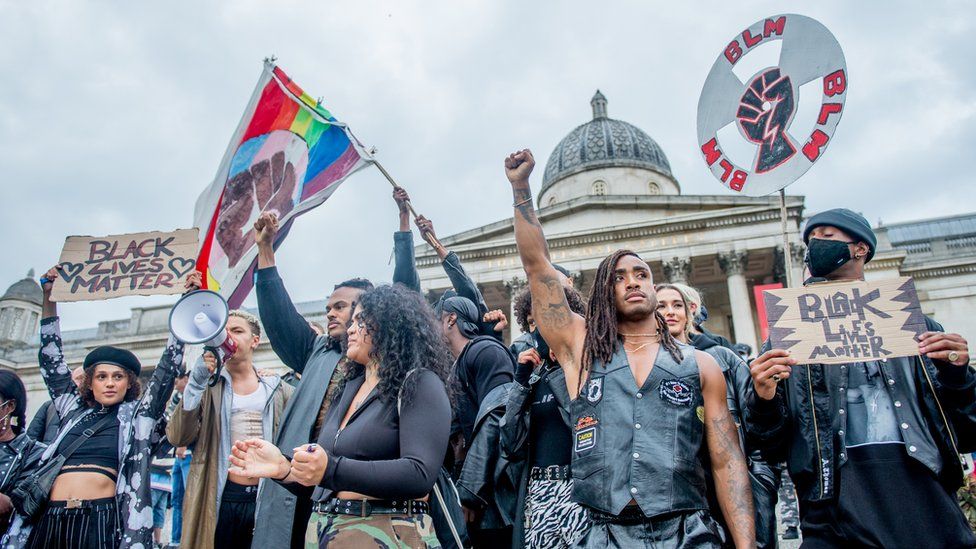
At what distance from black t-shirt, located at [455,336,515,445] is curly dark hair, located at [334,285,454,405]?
2.29 feet

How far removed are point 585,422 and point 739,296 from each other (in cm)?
2378

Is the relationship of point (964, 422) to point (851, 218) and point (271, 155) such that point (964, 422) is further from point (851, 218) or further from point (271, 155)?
point (271, 155)

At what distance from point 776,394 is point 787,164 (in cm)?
A: 163

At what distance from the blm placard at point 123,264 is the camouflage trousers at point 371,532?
273cm

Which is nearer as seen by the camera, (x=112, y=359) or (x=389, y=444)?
(x=389, y=444)

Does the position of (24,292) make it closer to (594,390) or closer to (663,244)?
(663,244)

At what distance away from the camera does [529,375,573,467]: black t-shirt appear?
338cm

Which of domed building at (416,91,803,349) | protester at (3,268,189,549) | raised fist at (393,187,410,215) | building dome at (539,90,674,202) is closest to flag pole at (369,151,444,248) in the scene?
raised fist at (393,187,410,215)

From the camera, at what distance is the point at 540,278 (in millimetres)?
3160

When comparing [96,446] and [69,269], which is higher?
[69,269]

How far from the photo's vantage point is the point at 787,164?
13.0 feet

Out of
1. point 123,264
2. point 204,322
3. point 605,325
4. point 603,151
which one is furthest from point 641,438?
point 603,151

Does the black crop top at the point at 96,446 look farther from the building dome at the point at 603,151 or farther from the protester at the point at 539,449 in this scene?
the building dome at the point at 603,151

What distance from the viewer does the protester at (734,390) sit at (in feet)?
10.3
